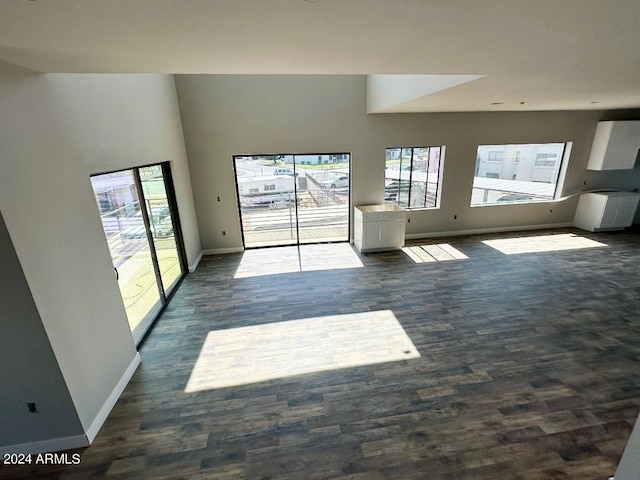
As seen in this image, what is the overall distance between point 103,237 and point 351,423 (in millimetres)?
2684

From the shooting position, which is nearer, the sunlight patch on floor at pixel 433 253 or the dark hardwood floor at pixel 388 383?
the dark hardwood floor at pixel 388 383

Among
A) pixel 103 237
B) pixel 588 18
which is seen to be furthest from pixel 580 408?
pixel 103 237

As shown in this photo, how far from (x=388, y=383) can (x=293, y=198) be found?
161 inches

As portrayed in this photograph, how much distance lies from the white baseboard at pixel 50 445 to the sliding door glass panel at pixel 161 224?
7.08 feet

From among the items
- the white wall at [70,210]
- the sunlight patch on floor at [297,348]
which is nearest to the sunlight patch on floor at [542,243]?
the sunlight patch on floor at [297,348]

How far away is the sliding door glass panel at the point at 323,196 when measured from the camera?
18.8 ft

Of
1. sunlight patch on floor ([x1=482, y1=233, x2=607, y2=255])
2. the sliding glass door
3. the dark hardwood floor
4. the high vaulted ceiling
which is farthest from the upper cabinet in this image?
the sliding glass door

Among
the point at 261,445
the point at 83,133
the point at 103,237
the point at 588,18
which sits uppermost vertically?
the point at 588,18

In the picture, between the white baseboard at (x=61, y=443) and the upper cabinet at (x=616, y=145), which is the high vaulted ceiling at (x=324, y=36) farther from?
the upper cabinet at (x=616, y=145)

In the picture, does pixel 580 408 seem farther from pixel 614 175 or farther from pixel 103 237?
pixel 614 175

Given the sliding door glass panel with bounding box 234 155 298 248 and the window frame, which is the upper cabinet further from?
the sliding door glass panel with bounding box 234 155 298 248

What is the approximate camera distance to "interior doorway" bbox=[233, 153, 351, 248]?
18.4ft

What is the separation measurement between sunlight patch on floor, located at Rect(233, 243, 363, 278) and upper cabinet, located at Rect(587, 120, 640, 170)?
592 cm

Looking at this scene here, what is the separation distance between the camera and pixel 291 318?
3652mm
